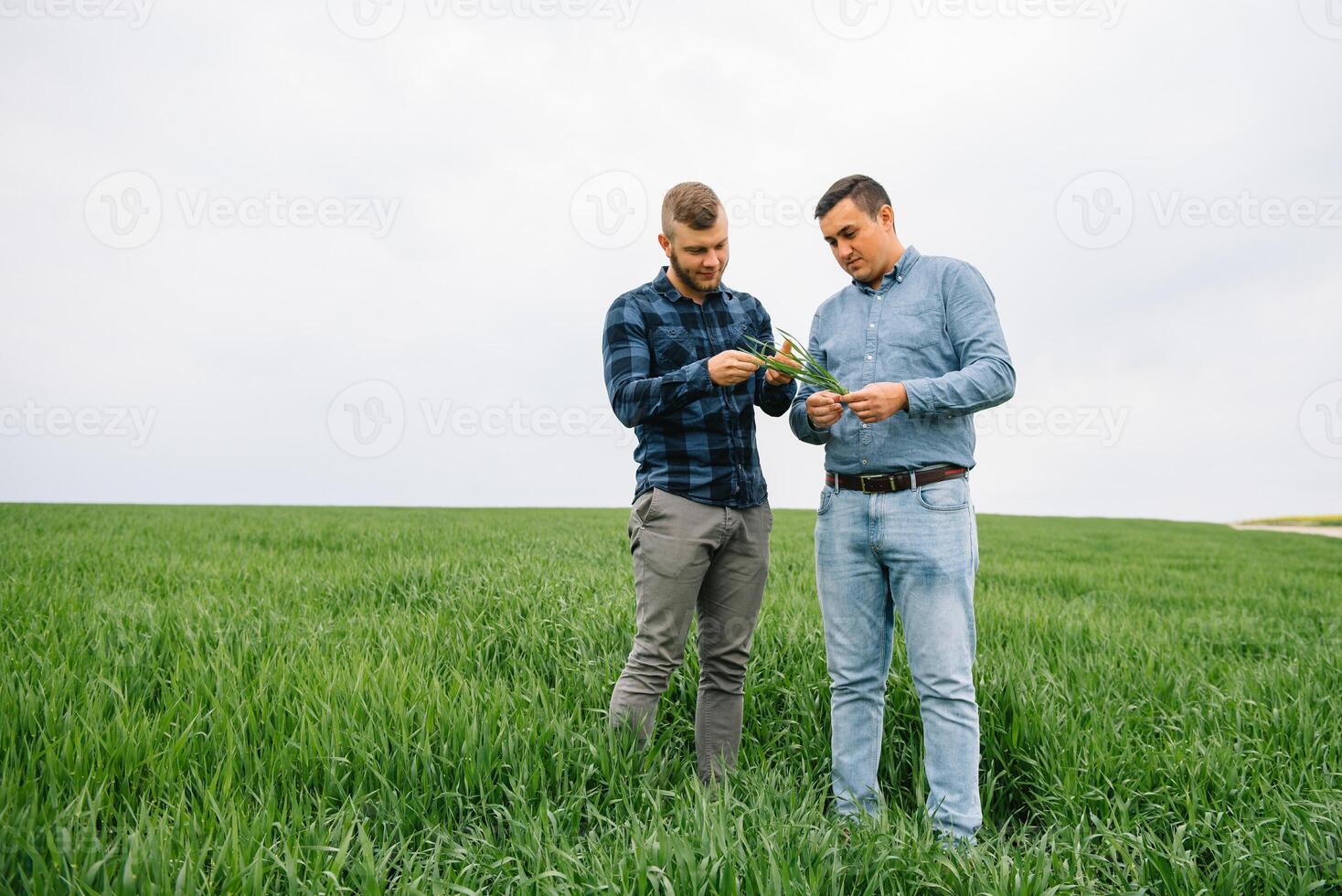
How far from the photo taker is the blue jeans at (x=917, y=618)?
9.16ft

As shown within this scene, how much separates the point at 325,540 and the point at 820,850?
32.0 feet

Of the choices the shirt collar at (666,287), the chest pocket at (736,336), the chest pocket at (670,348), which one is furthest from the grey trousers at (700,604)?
Answer: the shirt collar at (666,287)

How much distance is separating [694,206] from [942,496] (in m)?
1.37

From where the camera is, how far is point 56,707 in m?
3.47

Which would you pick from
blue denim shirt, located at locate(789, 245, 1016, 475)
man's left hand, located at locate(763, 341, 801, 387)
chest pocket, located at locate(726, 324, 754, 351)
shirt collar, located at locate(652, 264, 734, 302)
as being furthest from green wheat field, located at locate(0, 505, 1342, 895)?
shirt collar, located at locate(652, 264, 734, 302)

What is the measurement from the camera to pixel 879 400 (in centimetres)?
266

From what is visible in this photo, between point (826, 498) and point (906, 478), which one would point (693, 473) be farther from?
point (906, 478)

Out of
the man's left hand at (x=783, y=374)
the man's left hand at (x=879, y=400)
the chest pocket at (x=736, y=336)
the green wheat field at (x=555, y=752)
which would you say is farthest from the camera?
the chest pocket at (x=736, y=336)

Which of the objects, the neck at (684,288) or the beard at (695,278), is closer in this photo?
the beard at (695,278)

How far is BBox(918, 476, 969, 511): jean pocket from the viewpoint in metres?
2.80

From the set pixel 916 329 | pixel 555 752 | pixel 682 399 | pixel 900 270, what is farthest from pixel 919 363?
pixel 555 752

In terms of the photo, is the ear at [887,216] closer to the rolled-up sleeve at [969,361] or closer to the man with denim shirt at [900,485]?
the man with denim shirt at [900,485]

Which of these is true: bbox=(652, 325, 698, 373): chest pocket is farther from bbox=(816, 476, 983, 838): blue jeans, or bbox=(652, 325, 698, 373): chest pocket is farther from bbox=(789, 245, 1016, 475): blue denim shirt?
bbox=(816, 476, 983, 838): blue jeans

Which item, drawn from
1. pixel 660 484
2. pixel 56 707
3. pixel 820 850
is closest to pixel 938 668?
pixel 820 850
